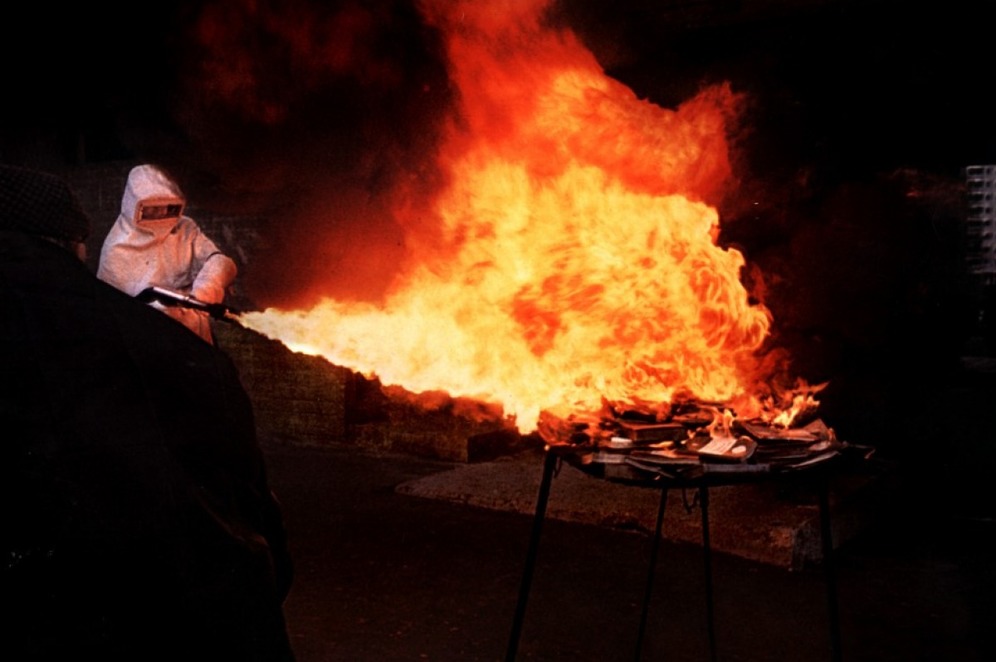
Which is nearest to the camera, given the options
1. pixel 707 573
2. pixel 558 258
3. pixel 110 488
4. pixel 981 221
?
pixel 110 488

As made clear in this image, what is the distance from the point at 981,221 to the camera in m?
7.17

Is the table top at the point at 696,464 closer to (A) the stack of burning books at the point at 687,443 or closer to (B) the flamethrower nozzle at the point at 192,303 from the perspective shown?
(A) the stack of burning books at the point at 687,443

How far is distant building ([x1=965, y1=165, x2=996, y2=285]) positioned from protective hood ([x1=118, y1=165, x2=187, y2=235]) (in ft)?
19.5

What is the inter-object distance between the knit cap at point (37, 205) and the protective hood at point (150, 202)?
4379 mm

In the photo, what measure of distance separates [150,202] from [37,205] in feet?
14.7

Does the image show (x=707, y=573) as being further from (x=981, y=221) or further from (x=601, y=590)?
(x=981, y=221)

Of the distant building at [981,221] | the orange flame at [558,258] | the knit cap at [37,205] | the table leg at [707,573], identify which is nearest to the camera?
the knit cap at [37,205]

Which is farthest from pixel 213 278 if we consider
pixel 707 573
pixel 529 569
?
pixel 707 573

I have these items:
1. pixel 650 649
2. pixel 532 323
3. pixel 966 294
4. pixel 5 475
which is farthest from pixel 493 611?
pixel 966 294

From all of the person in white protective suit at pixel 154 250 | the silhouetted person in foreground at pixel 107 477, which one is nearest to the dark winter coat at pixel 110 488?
the silhouetted person in foreground at pixel 107 477

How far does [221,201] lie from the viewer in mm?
9859

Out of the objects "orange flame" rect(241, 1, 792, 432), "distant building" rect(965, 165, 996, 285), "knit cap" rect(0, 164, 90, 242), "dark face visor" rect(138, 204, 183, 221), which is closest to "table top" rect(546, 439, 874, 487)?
"orange flame" rect(241, 1, 792, 432)

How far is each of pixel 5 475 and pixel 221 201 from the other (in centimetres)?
850

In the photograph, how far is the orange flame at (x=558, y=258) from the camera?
4504 mm
